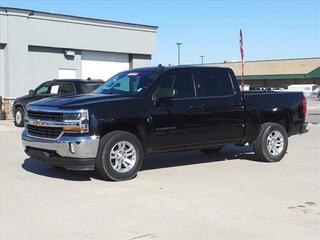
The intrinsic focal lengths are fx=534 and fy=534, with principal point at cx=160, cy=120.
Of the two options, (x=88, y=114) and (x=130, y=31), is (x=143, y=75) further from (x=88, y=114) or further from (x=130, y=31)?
(x=130, y=31)

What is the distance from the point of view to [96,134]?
8.42 m

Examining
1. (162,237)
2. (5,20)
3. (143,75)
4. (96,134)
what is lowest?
(162,237)

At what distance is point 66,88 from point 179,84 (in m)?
8.38

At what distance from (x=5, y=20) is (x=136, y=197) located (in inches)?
716

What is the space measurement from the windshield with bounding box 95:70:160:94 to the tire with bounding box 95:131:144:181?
994mm

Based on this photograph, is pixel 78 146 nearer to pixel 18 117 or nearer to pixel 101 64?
pixel 18 117

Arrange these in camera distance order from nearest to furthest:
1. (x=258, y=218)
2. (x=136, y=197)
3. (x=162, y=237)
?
(x=162, y=237)
(x=258, y=218)
(x=136, y=197)

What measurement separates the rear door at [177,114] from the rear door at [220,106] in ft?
0.63

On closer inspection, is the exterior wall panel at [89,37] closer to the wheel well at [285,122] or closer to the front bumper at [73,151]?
the wheel well at [285,122]

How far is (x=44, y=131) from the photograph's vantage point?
8.85m

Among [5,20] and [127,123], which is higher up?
[5,20]

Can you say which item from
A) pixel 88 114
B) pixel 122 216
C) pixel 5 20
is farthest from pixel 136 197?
pixel 5 20

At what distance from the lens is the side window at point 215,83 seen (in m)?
9.97

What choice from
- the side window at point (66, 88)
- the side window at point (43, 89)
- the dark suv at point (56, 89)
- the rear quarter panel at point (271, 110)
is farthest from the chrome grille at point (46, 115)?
the side window at point (43, 89)
